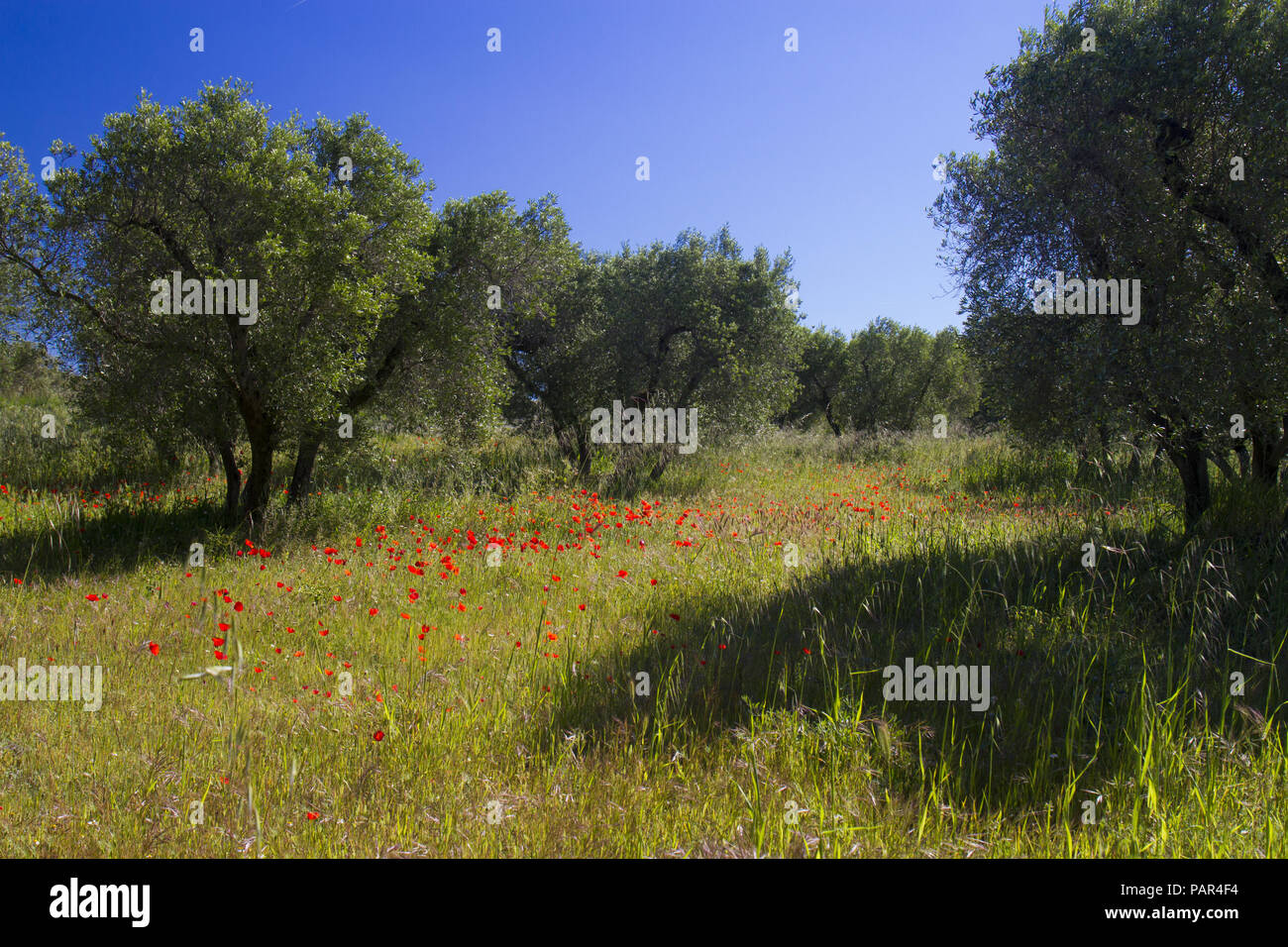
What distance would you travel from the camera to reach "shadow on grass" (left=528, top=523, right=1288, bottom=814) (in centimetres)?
345

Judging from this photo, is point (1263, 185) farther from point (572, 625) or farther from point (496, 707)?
point (496, 707)

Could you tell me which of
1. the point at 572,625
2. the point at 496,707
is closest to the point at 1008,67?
the point at 572,625
